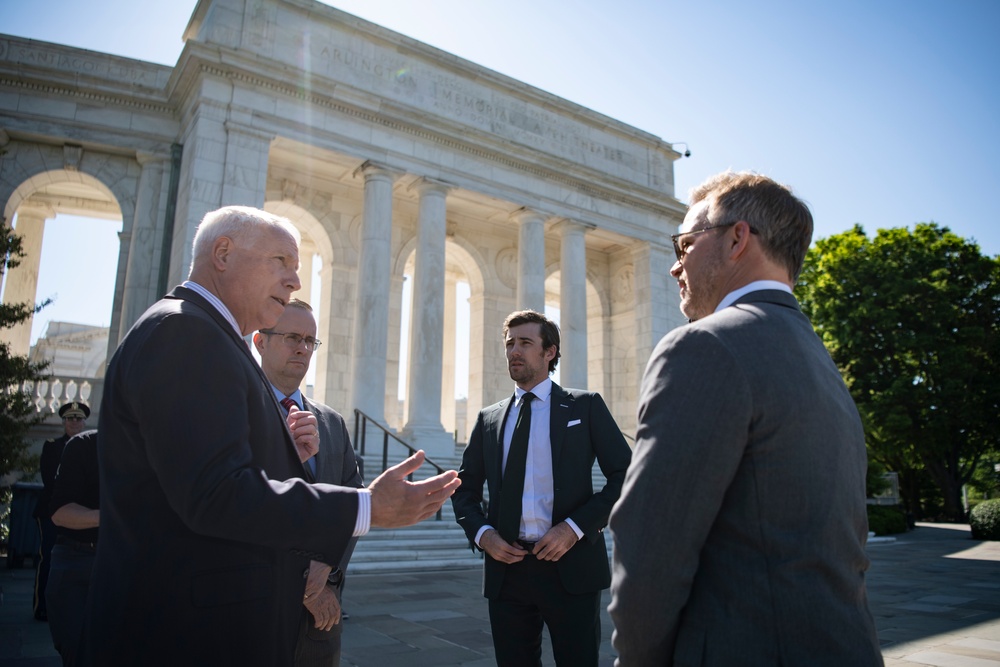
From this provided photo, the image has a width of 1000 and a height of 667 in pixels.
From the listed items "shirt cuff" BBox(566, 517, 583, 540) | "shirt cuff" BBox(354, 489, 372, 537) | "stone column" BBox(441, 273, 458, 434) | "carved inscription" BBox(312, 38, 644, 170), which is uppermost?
"carved inscription" BBox(312, 38, 644, 170)

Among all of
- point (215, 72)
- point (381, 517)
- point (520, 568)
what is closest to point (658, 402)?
point (381, 517)

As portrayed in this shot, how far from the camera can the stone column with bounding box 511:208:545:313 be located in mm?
18469

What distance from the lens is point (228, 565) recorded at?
1907mm

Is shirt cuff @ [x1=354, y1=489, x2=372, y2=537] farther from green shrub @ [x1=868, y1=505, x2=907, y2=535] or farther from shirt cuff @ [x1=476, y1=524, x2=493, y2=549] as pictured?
green shrub @ [x1=868, y1=505, x2=907, y2=535]

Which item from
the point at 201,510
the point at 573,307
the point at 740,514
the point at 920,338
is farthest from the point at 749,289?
the point at 920,338

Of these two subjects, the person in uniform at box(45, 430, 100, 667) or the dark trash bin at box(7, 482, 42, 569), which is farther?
the dark trash bin at box(7, 482, 42, 569)

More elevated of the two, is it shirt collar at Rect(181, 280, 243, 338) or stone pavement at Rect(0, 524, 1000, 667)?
shirt collar at Rect(181, 280, 243, 338)

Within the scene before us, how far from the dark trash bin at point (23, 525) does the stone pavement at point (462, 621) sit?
300mm

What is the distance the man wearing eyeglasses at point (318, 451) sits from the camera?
276 cm

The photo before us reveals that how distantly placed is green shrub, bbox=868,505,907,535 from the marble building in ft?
24.6

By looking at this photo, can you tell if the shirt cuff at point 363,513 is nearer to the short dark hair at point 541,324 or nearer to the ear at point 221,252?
the ear at point 221,252

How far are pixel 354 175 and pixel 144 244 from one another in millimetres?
5183

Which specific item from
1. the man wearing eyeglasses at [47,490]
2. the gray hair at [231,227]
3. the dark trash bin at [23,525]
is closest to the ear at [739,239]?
the gray hair at [231,227]

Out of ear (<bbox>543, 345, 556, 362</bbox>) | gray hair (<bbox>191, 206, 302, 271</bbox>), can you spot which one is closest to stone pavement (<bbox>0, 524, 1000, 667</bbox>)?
ear (<bbox>543, 345, 556, 362</bbox>)
